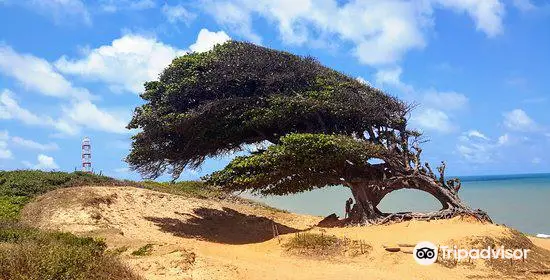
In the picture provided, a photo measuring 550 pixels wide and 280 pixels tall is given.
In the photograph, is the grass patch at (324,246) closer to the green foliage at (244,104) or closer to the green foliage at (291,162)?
the green foliage at (291,162)

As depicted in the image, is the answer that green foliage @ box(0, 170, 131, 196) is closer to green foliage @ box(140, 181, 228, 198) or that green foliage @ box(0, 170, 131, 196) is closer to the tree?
green foliage @ box(140, 181, 228, 198)

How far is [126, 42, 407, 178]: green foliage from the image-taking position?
65.3 feet

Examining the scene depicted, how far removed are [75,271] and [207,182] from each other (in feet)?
33.1

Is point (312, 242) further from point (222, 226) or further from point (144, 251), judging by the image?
point (222, 226)

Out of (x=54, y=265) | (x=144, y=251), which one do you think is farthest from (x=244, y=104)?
(x=54, y=265)

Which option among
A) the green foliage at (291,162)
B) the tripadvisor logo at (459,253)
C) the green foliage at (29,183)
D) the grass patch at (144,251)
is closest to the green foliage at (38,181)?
the green foliage at (29,183)

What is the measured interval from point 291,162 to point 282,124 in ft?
9.52

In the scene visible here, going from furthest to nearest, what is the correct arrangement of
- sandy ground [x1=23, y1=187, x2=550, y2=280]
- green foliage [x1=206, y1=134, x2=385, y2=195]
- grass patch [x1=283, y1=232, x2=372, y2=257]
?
green foliage [x1=206, y1=134, x2=385, y2=195]
grass patch [x1=283, y1=232, x2=372, y2=257]
sandy ground [x1=23, y1=187, x2=550, y2=280]

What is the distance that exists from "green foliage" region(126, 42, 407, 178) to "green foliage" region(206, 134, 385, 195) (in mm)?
1870

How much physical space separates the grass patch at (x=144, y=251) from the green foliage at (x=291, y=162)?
4.64 metres

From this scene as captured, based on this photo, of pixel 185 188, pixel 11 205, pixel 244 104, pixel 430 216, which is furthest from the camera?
pixel 185 188

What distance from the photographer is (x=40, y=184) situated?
971 inches

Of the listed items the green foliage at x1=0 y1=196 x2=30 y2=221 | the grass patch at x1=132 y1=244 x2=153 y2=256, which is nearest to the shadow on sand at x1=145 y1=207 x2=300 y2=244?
the grass patch at x1=132 y1=244 x2=153 y2=256

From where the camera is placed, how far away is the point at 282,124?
20.9 m
